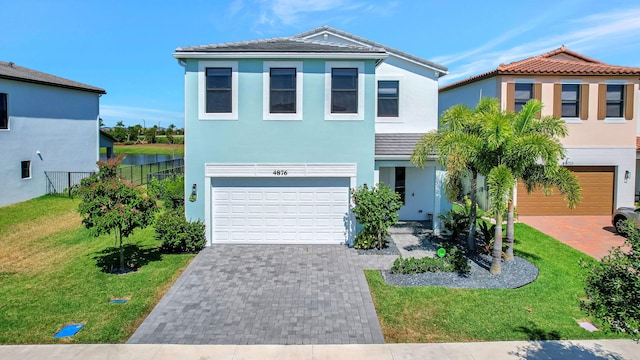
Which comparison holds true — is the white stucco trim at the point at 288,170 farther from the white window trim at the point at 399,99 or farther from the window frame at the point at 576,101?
the window frame at the point at 576,101

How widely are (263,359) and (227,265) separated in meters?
5.32

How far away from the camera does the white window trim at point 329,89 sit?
14.1 meters

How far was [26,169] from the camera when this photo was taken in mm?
22578

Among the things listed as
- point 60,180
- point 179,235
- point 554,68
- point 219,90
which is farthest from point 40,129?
point 554,68

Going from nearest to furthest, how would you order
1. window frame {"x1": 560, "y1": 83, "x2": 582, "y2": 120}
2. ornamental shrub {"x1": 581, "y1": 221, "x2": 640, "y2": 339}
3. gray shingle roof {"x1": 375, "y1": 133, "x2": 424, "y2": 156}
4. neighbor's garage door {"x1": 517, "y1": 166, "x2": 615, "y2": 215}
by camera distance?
ornamental shrub {"x1": 581, "y1": 221, "x2": 640, "y2": 339}, gray shingle roof {"x1": 375, "y1": 133, "x2": 424, "y2": 156}, window frame {"x1": 560, "y1": 83, "x2": 582, "y2": 120}, neighbor's garage door {"x1": 517, "y1": 166, "x2": 615, "y2": 215}

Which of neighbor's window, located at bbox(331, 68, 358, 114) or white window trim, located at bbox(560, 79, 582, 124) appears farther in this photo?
white window trim, located at bbox(560, 79, 582, 124)

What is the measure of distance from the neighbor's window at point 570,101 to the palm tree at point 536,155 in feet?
27.4

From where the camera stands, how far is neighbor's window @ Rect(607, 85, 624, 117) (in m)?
Answer: 19.0

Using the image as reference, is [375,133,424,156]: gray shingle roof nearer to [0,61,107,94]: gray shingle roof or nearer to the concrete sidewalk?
the concrete sidewalk

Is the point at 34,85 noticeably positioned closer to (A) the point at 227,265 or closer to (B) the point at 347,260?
(A) the point at 227,265

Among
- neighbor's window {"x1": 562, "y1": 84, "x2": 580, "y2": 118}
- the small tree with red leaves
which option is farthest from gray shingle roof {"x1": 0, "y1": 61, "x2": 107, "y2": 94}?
neighbor's window {"x1": 562, "y1": 84, "x2": 580, "y2": 118}

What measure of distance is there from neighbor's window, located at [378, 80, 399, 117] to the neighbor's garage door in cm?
669

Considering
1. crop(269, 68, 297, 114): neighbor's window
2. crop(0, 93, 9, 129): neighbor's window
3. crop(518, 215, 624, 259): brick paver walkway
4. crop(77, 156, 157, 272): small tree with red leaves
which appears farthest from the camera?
crop(0, 93, 9, 129): neighbor's window

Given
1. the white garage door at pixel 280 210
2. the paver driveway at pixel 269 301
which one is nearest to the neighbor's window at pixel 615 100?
the white garage door at pixel 280 210
